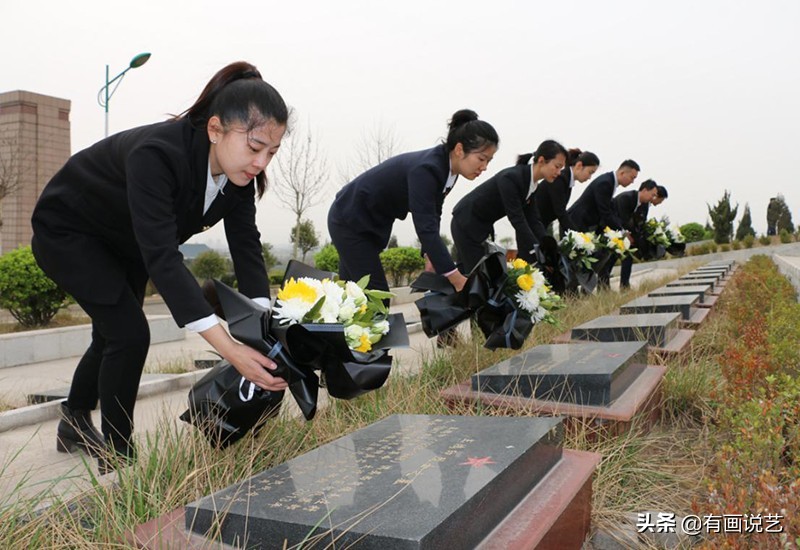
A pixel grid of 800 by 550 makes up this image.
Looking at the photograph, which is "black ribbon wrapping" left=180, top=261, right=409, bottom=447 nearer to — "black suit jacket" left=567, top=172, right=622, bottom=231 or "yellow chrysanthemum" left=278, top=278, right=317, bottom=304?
"yellow chrysanthemum" left=278, top=278, right=317, bottom=304

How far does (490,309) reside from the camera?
13.3ft

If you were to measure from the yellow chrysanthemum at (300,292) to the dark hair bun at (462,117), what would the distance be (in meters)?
2.23

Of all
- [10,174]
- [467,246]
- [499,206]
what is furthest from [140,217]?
[10,174]

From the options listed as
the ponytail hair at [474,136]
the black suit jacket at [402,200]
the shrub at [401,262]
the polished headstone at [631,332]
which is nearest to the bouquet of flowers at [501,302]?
the black suit jacket at [402,200]

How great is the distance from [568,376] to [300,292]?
142 centimetres

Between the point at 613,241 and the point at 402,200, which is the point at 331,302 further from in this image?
the point at 613,241

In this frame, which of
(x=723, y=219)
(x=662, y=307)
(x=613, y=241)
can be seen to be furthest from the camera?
(x=723, y=219)

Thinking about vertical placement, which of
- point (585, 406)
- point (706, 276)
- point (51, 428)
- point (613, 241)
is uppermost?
point (613, 241)

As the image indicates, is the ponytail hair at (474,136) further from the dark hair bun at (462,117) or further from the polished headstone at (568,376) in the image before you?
the polished headstone at (568,376)

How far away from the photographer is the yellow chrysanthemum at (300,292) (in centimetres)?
229

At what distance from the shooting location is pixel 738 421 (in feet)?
8.30

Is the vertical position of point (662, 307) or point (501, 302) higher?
point (501, 302)

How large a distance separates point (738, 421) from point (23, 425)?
3.39 meters

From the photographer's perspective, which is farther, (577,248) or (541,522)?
(577,248)
